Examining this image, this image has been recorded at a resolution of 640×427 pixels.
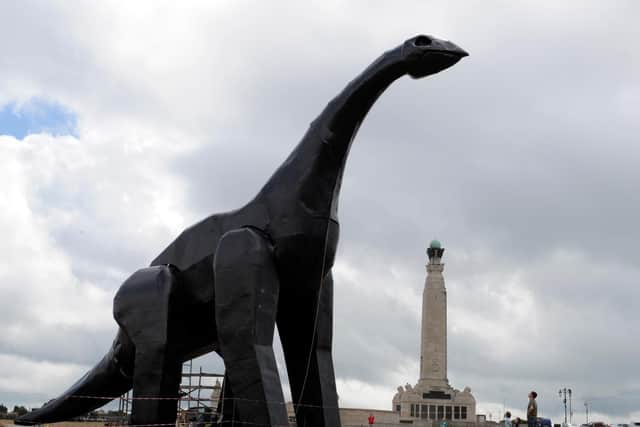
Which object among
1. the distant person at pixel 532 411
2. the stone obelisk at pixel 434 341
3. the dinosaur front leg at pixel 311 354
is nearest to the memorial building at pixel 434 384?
the stone obelisk at pixel 434 341

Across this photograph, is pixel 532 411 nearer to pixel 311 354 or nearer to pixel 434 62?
pixel 311 354

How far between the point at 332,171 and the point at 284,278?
1.67 m

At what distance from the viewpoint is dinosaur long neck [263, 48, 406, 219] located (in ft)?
36.6

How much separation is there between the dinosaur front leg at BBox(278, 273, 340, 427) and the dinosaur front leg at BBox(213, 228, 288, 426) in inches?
34.7

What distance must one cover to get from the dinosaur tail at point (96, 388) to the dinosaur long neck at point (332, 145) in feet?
13.8

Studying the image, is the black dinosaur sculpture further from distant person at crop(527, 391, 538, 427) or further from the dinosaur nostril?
distant person at crop(527, 391, 538, 427)

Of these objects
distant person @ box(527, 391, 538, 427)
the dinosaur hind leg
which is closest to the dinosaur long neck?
the dinosaur hind leg

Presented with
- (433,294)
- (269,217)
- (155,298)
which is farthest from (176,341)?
(433,294)

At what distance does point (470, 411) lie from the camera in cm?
6694

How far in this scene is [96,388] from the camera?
562 inches

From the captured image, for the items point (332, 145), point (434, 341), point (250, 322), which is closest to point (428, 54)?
point (332, 145)

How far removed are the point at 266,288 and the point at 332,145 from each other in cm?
222

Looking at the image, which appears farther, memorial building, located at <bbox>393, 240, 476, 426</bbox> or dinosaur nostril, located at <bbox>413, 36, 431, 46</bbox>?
memorial building, located at <bbox>393, 240, 476, 426</bbox>

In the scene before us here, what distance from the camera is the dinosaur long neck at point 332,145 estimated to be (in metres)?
11.2
